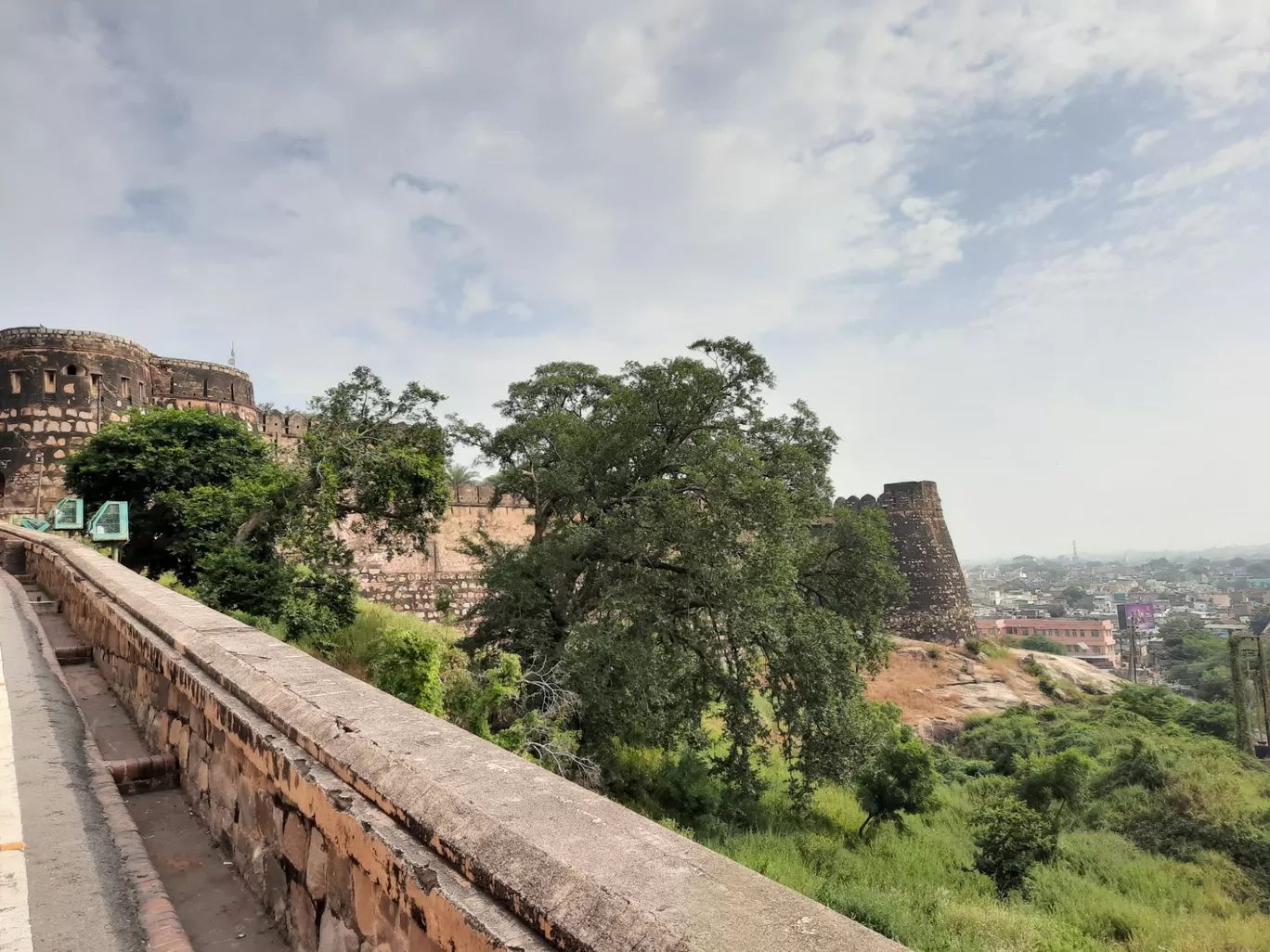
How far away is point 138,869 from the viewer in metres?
2.08

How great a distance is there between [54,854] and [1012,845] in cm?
1062

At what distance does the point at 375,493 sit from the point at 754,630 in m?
6.08

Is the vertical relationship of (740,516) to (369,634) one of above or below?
above

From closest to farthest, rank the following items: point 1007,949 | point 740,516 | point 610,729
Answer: point 1007,949
point 740,516
point 610,729

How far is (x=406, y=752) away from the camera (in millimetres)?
1706

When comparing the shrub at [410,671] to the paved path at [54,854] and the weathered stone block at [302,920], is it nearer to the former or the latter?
the paved path at [54,854]

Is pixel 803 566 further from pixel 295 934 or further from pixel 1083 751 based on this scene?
pixel 295 934

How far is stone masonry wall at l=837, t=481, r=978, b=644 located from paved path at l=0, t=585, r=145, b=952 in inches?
954

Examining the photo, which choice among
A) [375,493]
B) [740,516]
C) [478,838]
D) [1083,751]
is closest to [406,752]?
[478,838]

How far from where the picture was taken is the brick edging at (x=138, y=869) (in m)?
1.80

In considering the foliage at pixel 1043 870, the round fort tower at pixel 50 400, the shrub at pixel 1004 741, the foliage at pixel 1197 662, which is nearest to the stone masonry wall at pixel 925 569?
the shrub at pixel 1004 741

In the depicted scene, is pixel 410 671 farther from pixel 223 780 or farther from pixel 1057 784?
pixel 1057 784

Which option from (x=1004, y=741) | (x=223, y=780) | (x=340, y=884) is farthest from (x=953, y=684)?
(x=340, y=884)

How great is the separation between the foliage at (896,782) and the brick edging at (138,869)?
10387 mm
